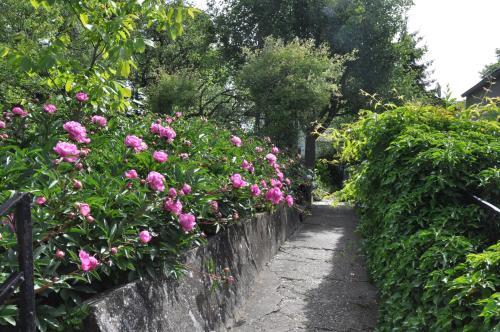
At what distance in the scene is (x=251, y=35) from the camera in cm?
1372

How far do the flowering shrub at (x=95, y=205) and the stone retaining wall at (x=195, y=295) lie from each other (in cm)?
10

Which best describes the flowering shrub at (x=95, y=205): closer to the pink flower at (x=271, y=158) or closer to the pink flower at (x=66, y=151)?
the pink flower at (x=66, y=151)

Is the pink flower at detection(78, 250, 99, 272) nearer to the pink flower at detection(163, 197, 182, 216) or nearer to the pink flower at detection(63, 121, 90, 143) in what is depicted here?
the pink flower at detection(163, 197, 182, 216)

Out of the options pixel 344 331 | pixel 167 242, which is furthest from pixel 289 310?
pixel 167 242

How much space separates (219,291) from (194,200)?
745 millimetres

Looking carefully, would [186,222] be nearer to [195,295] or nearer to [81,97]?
[195,295]

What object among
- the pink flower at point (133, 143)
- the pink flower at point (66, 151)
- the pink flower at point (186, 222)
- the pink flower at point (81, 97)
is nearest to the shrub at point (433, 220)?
the pink flower at point (186, 222)

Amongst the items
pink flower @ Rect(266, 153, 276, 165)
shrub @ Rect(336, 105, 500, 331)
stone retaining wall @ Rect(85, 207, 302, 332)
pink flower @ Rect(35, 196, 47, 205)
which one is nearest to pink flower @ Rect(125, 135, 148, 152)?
stone retaining wall @ Rect(85, 207, 302, 332)

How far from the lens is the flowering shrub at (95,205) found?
1.78 meters

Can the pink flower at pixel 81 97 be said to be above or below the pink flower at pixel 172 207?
above

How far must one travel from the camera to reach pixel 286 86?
858 cm

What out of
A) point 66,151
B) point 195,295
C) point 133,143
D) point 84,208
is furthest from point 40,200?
point 195,295

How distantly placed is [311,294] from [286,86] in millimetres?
5369

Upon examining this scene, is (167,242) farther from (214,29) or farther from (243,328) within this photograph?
(214,29)
